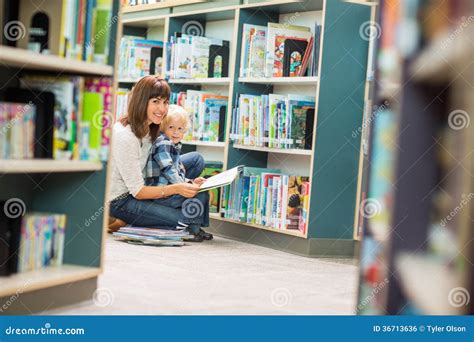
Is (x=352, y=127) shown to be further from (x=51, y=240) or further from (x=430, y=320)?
(x=430, y=320)

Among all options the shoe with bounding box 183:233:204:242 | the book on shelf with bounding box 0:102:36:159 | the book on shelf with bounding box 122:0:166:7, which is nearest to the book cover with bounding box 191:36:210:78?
the book on shelf with bounding box 122:0:166:7

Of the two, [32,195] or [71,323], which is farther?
[32,195]

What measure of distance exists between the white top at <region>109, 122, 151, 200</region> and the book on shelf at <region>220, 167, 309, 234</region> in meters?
0.65

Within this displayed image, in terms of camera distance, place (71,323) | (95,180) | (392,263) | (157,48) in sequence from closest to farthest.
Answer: (392,263) < (71,323) < (95,180) < (157,48)

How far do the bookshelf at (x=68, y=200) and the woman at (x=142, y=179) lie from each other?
157cm

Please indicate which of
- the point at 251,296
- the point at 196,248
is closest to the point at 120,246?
the point at 196,248

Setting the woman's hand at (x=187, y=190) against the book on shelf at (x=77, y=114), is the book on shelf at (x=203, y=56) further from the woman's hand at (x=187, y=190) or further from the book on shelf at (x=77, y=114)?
the book on shelf at (x=77, y=114)

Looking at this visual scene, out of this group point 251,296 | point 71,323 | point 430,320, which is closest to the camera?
point 430,320

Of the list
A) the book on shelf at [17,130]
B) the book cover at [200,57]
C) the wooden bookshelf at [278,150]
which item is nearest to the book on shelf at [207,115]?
the book cover at [200,57]

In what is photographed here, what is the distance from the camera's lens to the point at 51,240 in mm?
2785

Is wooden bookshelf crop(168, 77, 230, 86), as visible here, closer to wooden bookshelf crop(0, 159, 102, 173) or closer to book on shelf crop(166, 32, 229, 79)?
book on shelf crop(166, 32, 229, 79)

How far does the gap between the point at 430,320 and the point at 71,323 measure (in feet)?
3.91

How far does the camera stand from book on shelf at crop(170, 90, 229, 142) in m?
5.27

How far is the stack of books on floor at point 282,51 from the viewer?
471cm
